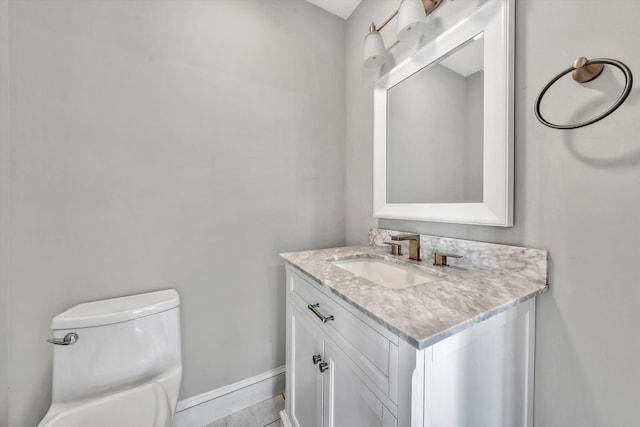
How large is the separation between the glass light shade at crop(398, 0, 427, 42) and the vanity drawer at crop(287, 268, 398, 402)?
45.6 inches

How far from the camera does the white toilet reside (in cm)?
83

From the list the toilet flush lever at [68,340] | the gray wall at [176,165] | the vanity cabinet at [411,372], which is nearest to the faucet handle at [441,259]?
the vanity cabinet at [411,372]

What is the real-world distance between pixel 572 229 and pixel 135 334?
1.60 meters

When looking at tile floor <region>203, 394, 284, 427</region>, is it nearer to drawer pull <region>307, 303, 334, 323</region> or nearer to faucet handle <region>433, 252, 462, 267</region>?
drawer pull <region>307, 303, 334, 323</region>

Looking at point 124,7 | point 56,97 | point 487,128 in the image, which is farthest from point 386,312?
point 124,7

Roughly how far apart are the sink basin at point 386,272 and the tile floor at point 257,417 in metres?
0.93

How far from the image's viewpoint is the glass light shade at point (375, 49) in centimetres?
122

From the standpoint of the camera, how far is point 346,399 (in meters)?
0.70

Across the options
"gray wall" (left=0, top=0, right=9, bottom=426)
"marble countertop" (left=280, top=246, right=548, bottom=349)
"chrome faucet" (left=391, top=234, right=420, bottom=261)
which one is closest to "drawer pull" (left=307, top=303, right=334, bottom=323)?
"marble countertop" (left=280, top=246, right=548, bottom=349)

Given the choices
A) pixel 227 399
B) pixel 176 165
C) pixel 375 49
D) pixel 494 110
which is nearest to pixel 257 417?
pixel 227 399

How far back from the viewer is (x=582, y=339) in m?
0.65

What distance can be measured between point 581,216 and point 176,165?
1546 millimetres

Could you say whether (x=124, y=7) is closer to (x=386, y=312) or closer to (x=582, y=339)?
(x=386, y=312)

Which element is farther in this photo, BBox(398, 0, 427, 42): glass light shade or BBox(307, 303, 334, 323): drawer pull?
BBox(398, 0, 427, 42): glass light shade
